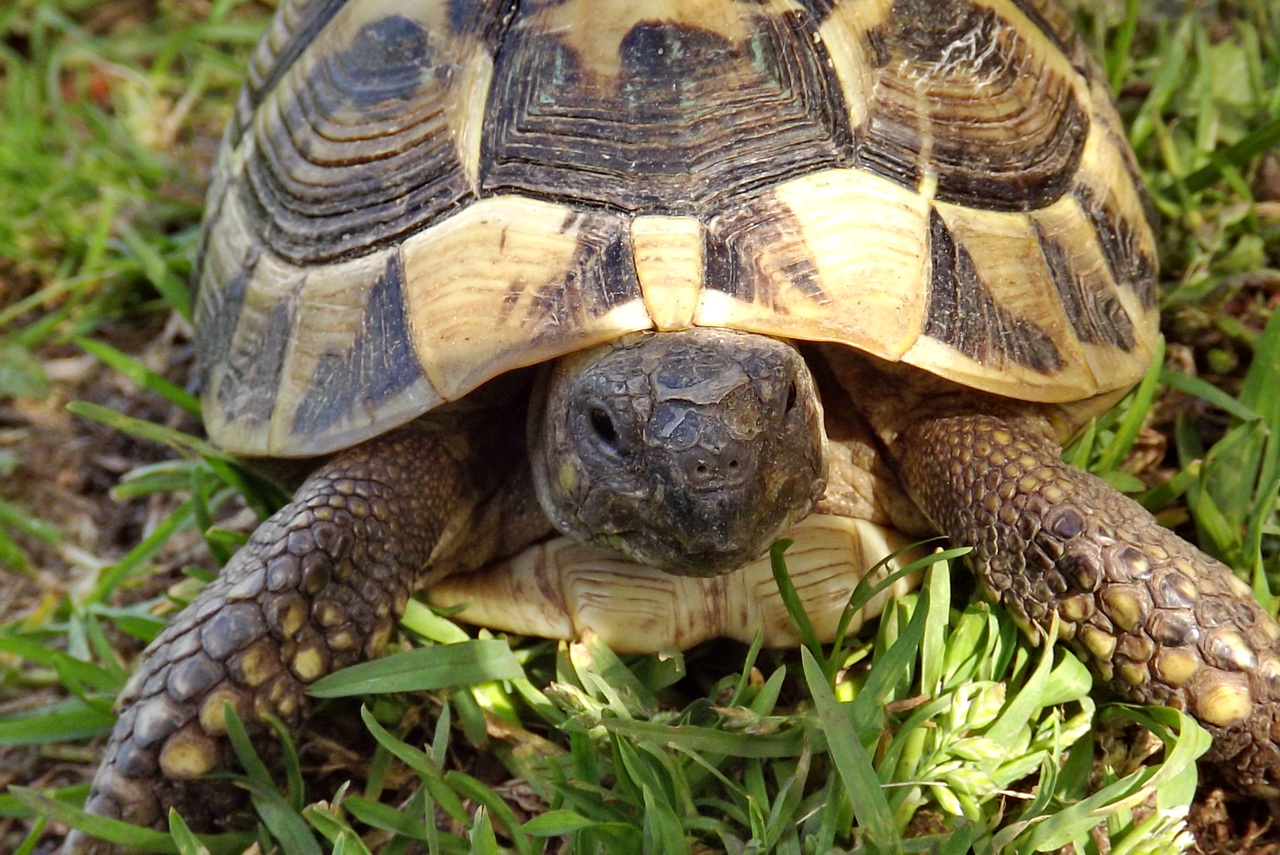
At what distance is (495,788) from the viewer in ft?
7.46

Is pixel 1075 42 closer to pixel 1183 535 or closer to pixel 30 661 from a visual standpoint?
pixel 1183 535

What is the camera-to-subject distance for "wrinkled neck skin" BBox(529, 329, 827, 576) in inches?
74.2

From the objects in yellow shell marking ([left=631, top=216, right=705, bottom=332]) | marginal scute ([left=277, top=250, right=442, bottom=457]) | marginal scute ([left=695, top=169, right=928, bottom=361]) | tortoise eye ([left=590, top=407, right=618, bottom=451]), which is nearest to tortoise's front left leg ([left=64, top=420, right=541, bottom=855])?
marginal scute ([left=277, top=250, right=442, bottom=457])

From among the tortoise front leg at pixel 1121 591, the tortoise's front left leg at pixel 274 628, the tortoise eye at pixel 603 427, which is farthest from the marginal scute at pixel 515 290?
the tortoise front leg at pixel 1121 591

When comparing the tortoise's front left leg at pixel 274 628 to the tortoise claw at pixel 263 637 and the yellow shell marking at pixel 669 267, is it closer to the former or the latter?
the tortoise claw at pixel 263 637

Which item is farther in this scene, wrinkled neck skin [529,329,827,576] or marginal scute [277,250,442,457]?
marginal scute [277,250,442,457]

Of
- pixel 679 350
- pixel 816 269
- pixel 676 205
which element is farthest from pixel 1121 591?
pixel 676 205

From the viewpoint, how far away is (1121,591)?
2059 mm

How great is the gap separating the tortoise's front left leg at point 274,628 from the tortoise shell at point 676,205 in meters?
0.16

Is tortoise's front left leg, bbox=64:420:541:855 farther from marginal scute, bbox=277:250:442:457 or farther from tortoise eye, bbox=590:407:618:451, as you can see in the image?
tortoise eye, bbox=590:407:618:451

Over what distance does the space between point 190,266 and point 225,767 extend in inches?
73.7

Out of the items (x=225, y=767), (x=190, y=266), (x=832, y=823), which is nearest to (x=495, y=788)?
(x=225, y=767)

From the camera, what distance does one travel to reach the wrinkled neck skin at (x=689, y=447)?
6.18 ft

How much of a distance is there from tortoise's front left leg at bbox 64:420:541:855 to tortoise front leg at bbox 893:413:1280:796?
43.1 inches
